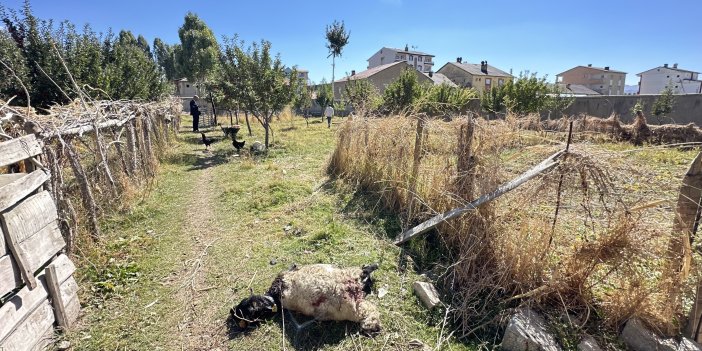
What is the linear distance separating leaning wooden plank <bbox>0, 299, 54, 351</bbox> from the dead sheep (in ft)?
5.02

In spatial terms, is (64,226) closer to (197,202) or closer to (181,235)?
(181,235)

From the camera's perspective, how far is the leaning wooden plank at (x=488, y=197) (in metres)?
3.27

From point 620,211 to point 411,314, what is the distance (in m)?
2.10

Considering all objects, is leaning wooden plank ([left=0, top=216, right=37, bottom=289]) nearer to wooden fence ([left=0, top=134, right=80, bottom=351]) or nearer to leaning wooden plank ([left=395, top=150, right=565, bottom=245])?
wooden fence ([left=0, top=134, right=80, bottom=351])

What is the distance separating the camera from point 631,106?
18875 mm

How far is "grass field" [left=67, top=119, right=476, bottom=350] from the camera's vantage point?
3.14 m

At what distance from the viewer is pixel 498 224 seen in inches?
148

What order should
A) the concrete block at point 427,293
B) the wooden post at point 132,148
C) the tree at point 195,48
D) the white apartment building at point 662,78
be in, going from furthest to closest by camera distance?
the white apartment building at point 662,78
the tree at point 195,48
the wooden post at point 132,148
the concrete block at point 427,293

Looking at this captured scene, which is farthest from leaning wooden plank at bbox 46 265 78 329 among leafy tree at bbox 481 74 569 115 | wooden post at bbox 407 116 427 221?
leafy tree at bbox 481 74 569 115

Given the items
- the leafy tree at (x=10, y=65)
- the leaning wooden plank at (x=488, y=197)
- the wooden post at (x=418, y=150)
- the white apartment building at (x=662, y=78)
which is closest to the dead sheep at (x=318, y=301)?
the leaning wooden plank at (x=488, y=197)

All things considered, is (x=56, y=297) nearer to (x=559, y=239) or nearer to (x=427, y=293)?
(x=427, y=293)

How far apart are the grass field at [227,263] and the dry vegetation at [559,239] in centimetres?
64

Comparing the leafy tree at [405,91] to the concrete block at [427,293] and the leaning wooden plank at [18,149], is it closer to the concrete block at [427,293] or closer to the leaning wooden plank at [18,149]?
the concrete block at [427,293]

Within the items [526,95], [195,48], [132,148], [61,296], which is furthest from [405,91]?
[195,48]
